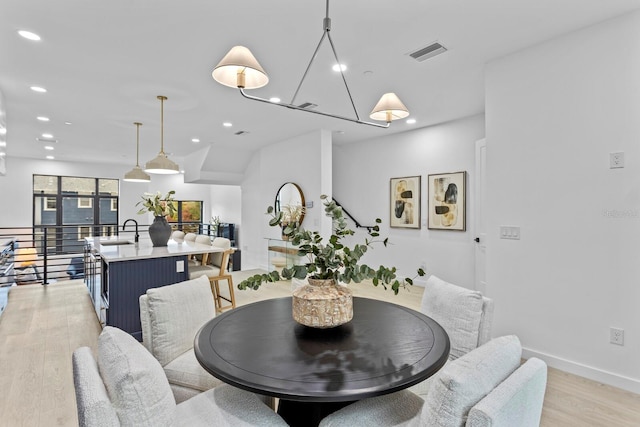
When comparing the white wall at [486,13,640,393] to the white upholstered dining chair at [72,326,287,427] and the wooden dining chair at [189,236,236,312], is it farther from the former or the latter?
the wooden dining chair at [189,236,236,312]

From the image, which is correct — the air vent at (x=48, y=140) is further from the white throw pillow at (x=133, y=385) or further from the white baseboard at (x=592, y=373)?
the white baseboard at (x=592, y=373)

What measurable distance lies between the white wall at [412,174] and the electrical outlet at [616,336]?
2352mm

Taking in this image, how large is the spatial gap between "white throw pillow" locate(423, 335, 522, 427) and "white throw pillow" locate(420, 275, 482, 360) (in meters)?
0.78

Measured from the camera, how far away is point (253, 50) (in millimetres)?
2875

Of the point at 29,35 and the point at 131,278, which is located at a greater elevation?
the point at 29,35

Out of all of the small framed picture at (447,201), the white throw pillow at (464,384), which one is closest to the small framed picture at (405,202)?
the small framed picture at (447,201)

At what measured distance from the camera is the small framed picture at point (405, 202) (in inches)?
217

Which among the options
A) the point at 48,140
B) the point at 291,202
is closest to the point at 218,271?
the point at 291,202

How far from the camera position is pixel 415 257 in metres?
5.57

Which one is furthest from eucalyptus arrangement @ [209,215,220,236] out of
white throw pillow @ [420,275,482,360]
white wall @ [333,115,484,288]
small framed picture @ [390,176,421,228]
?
white throw pillow @ [420,275,482,360]

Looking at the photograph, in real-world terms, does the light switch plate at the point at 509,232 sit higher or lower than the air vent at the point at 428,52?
lower

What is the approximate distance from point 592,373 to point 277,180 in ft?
17.5

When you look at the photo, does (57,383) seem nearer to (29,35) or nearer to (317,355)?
(317,355)

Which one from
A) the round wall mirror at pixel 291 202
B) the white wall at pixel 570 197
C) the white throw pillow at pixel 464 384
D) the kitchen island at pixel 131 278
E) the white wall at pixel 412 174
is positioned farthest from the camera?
the round wall mirror at pixel 291 202
